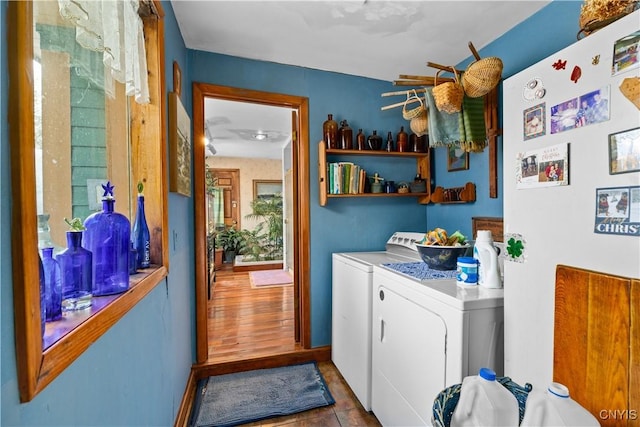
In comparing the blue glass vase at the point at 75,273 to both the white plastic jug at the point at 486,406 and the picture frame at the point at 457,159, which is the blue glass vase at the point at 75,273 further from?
the picture frame at the point at 457,159

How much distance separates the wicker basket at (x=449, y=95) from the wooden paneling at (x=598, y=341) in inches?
45.3

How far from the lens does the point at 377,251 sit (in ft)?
8.20

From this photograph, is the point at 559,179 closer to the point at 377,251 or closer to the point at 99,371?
the point at 99,371

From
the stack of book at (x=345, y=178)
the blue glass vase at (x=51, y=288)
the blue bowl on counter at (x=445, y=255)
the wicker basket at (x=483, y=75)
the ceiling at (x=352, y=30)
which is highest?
the ceiling at (x=352, y=30)

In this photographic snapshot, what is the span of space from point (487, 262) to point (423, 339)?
0.46 metres

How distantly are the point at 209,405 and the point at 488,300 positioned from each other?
5.87ft

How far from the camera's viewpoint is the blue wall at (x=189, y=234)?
510mm

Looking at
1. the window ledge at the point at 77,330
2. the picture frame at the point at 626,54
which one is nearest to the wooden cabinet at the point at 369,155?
the window ledge at the point at 77,330

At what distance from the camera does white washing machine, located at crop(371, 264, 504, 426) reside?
111 cm

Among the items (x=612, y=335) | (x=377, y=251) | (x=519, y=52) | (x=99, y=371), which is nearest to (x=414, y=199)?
(x=377, y=251)

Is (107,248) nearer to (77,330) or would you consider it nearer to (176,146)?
(77,330)

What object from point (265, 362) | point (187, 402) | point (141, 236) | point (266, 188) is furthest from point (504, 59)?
point (266, 188)

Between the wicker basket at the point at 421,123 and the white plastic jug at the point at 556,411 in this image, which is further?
the wicker basket at the point at 421,123

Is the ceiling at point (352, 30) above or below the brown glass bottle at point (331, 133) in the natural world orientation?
above
